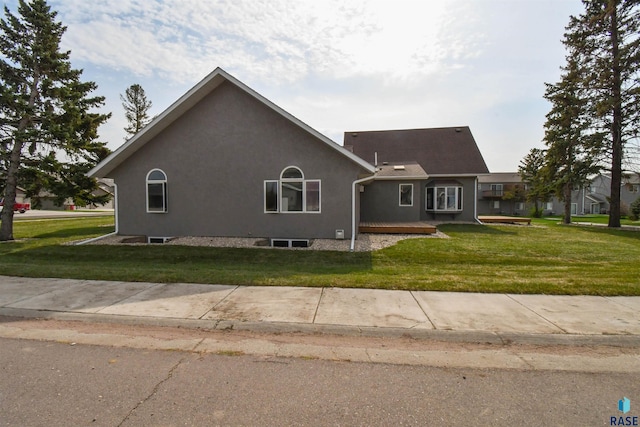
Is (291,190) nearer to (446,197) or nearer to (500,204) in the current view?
(446,197)

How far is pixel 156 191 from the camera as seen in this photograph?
13156 millimetres

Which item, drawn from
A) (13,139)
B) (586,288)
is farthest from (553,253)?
(13,139)

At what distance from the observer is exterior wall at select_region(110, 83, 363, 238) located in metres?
12.0

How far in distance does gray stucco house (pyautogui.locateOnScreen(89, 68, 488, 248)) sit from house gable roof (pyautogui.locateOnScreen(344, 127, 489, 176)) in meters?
10.9

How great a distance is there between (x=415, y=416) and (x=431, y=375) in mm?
773

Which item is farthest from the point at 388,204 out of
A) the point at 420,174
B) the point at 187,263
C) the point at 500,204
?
the point at 500,204

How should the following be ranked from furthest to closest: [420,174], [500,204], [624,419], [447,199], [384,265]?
[500,204] → [447,199] → [420,174] → [384,265] → [624,419]

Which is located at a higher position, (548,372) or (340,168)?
(340,168)

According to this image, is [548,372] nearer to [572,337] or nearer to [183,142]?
[572,337]

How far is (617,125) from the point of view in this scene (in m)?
20.8

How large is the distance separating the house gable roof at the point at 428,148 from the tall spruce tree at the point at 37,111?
17.1 meters

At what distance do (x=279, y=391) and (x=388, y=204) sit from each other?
1670cm

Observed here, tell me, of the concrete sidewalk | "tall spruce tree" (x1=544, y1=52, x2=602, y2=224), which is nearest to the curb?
the concrete sidewalk

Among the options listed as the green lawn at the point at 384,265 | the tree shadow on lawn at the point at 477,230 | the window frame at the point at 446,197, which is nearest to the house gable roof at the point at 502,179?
the window frame at the point at 446,197
